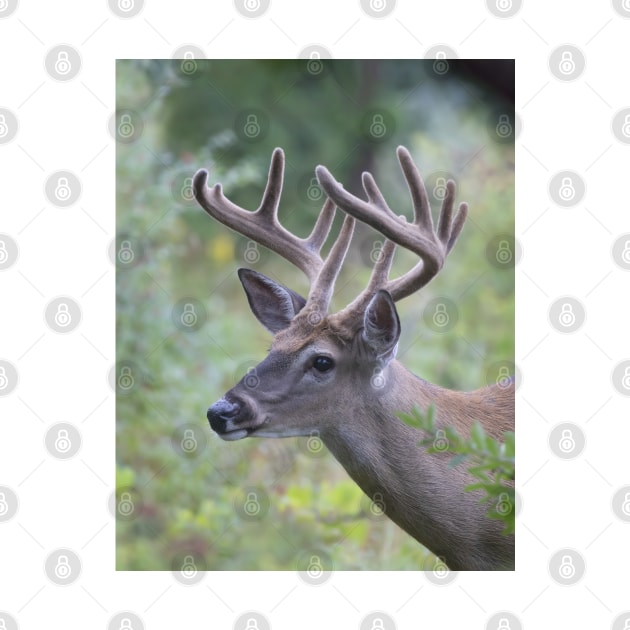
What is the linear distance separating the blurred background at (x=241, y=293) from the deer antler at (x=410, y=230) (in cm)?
106

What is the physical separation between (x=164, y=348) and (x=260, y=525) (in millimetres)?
1441

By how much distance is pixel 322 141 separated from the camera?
12.1m

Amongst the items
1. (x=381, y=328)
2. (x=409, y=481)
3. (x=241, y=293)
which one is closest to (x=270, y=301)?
(x=381, y=328)

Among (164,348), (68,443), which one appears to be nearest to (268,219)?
(68,443)

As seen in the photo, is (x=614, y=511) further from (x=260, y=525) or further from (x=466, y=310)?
(x=466, y=310)

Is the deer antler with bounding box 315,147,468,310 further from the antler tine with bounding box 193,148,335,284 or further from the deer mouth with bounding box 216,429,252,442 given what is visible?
the deer mouth with bounding box 216,429,252,442

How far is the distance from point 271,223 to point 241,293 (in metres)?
6.31

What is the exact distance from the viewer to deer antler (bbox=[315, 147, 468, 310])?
4.35m

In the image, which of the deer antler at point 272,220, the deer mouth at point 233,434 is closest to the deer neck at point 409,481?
the deer mouth at point 233,434

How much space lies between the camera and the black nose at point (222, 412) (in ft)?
13.9

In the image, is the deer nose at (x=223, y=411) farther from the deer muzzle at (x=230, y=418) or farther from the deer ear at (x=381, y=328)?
the deer ear at (x=381, y=328)

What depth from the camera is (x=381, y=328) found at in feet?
14.4

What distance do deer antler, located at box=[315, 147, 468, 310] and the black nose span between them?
25.6 inches

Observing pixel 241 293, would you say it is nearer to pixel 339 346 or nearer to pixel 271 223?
pixel 271 223
